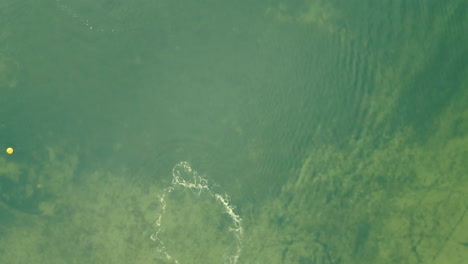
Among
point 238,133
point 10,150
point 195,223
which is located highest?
point 238,133

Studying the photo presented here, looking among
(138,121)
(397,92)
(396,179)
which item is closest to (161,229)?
(138,121)

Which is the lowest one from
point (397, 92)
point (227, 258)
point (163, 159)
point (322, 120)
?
point (227, 258)

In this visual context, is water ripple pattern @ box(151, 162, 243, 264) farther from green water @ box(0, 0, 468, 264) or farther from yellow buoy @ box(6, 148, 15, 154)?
yellow buoy @ box(6, 148, 15, 154)

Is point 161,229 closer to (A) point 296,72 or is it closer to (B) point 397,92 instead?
(A) point 296,72

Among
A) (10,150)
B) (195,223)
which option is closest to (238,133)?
(195,223)

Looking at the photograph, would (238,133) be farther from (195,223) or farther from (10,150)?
(10,150)

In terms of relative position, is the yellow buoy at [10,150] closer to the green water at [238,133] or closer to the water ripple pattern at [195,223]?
the green water at [238,133]

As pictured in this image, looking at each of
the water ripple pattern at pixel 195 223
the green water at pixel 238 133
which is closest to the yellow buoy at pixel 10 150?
the green water at pixel 238 133

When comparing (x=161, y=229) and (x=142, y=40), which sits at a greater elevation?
(x=142, y=40)
